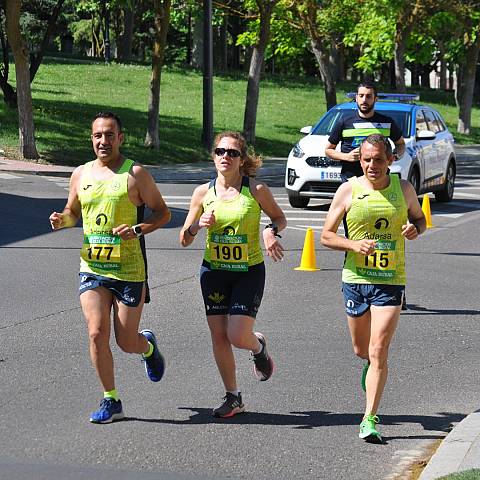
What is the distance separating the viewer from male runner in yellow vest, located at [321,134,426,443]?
682 cm

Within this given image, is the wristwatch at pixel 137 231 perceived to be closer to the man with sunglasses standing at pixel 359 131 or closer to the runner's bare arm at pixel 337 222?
the runner's bare arm at pixel 337 222

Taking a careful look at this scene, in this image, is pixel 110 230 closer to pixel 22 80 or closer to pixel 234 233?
pixel 234 233

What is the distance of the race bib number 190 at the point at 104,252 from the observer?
276 inches

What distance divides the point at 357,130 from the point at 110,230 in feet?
17.3

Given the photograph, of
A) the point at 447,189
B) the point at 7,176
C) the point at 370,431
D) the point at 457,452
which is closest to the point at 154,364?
the point at 370,431

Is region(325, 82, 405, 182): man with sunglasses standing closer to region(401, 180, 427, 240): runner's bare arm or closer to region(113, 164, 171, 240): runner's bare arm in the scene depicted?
region(401, 180, 427, 240): runner's bare arm

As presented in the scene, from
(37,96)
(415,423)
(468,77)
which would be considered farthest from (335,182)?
(468,77)

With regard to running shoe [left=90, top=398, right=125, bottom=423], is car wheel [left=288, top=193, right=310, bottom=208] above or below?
below

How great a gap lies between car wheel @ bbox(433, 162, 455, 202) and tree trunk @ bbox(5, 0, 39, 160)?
9.76 m

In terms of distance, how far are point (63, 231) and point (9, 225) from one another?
86 centimetres

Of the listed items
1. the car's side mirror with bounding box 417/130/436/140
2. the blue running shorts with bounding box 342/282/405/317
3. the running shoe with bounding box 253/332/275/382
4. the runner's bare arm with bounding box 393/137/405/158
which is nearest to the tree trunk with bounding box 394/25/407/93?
the car's side mirror with bounding box 417/130/436/140

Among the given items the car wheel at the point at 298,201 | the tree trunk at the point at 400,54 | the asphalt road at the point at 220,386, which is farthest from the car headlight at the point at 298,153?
the tree trunk at the point at 400,54

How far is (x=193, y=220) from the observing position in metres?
7.18

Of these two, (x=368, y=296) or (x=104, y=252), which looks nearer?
(x=368, y=296)
